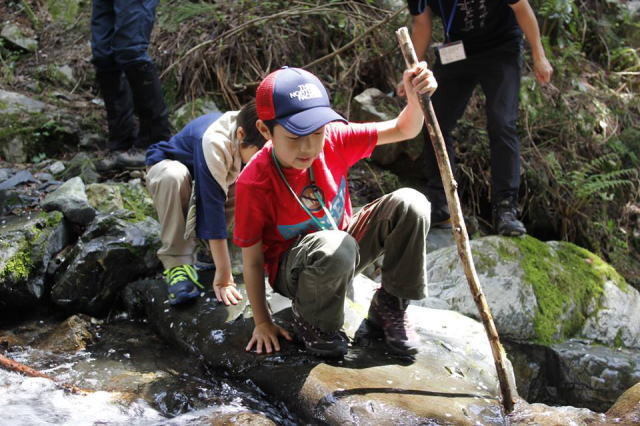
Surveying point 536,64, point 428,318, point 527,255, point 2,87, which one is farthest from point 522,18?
point 2,87

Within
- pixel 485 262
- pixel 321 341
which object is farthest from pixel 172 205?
pixel 485 262

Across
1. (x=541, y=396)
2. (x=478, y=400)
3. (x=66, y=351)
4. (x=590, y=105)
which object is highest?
(x=590, y=105)

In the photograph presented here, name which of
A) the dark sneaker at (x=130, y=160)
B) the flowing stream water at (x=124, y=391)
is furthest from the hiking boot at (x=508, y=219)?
the dark sneaker at (x=130, y=160)

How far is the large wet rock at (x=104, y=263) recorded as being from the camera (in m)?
3.71

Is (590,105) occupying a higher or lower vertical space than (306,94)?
lower

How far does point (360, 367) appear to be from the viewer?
9.06 feet

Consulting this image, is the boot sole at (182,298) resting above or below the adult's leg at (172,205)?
below

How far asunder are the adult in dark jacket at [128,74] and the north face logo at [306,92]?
2.73m

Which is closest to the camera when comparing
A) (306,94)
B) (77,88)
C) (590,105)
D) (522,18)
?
(306,94)

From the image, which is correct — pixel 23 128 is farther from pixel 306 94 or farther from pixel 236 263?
pixel 306 94

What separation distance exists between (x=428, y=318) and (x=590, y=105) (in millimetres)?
3739

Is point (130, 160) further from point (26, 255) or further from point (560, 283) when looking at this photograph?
point (560, 283)

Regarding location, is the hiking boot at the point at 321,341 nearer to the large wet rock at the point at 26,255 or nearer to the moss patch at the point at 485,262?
the moss patch at the point at 485,262

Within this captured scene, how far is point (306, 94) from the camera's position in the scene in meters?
2.57
